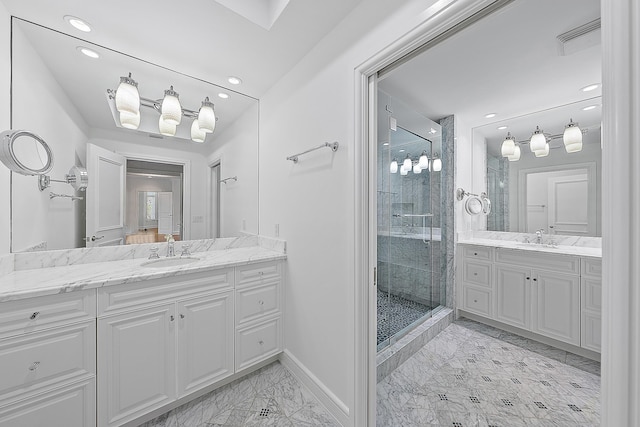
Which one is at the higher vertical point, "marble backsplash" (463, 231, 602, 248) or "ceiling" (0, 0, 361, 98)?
"ceiling" (0, 0, 361, 98)

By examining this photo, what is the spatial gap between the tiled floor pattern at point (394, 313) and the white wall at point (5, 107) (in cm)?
254

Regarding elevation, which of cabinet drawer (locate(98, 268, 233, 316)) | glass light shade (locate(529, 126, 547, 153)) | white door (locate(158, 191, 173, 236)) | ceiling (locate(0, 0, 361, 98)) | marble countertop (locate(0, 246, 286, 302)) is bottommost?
cabinet drawer (locate(98, 268, 233, 316))

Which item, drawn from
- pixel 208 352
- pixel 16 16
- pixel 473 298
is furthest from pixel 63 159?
pixel 473 298

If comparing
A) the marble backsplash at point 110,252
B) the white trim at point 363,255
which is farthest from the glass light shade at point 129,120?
the white trim at point 363,255

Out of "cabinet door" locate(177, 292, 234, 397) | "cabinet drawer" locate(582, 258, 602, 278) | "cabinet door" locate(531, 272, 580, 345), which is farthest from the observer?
"cabinet door" locate(531, 272, 580, 345)

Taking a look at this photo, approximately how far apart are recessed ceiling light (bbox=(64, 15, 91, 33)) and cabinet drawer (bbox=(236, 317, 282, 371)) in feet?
7.12

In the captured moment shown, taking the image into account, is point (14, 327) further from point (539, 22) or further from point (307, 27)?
point (539, 22)

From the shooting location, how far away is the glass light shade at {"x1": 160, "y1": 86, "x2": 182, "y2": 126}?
1830mm

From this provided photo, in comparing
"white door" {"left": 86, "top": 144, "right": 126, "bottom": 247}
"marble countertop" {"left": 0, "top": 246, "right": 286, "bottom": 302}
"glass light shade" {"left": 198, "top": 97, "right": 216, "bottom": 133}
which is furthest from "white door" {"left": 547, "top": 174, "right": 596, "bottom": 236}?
"white door" {"left": 86, "top": 144, "right": 126, "bottom": 247}

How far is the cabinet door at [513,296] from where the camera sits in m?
2.36

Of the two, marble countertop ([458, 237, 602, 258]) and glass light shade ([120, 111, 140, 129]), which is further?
marble countertop ([458, 237, 602, 258])

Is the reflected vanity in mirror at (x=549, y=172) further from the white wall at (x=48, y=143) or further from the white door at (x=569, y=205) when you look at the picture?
the white wall at (x=48, y=143)

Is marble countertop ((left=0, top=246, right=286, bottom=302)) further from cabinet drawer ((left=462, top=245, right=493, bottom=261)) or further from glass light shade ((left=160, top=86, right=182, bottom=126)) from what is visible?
cabinet drawer ((left=462, top=245, right=493, bottom=261))

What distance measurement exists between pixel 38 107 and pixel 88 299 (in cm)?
125
